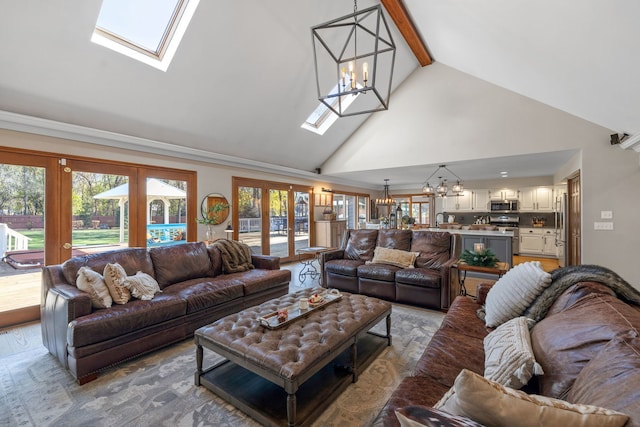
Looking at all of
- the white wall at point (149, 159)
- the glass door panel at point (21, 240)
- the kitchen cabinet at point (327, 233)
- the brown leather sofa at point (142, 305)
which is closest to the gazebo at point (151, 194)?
the white wall at point (149, 159)

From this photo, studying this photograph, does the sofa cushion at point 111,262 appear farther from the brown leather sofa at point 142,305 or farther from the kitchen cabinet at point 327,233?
the kitchen cabinet at point 327,233

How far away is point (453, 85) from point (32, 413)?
7.27 m

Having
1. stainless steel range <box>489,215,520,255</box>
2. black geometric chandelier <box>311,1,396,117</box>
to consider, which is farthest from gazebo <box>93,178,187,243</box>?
stainless steel range <box>489,215,520,255</box>

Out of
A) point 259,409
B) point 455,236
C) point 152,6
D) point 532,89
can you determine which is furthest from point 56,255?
point 532,89

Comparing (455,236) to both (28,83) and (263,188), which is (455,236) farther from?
(28,83)

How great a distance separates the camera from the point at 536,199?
26.9ft

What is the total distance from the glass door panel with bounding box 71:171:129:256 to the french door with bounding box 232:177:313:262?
80.2 inches

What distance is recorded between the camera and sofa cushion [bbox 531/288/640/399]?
1.11 meters

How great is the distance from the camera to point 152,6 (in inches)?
124

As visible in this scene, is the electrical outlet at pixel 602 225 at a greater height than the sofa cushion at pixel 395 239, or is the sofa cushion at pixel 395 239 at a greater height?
the electrical outlet at pixel 602 225

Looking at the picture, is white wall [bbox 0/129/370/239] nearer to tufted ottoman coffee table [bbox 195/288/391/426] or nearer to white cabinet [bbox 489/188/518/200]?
tufted ottoman coffee table [bbox 195/288/391/426]

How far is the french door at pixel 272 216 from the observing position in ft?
20.4

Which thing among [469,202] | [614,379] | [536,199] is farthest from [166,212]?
[536,199]

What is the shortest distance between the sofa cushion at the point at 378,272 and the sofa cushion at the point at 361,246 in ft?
1.50
